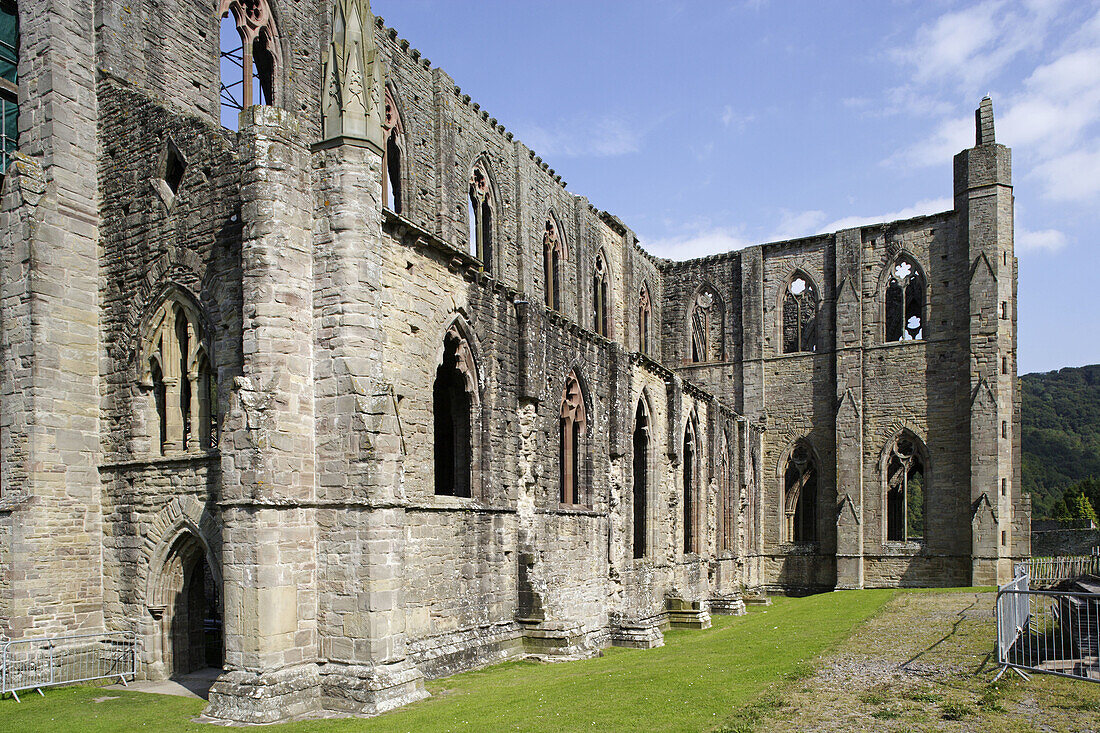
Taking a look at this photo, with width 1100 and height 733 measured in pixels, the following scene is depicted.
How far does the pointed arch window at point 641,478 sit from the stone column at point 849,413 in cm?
1138

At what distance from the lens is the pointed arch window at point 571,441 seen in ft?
57.9

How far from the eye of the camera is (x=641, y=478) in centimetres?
2134

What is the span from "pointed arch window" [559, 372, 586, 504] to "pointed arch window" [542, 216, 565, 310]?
877 cm

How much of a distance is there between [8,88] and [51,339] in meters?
4.48

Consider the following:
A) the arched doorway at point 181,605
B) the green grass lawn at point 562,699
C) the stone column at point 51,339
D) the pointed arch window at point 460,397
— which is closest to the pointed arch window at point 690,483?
the green grass lawn at point 562,699

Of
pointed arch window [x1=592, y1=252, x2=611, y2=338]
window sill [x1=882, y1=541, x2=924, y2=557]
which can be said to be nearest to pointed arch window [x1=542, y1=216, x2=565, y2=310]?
pointed arch window [x1=592, y1=252, x2=611, y2=338]

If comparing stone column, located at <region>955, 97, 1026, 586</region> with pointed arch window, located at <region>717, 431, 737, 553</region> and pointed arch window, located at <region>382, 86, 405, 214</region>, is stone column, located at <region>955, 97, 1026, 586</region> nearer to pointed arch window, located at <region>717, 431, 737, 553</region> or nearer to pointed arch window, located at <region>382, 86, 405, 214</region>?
pointed arch window, located at <region>717, 431, 737, 553</region>

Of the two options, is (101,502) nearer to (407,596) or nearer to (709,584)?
(407,596)

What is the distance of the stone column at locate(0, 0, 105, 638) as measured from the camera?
39.2 ft

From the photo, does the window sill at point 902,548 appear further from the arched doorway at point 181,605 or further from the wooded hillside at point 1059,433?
the wooded hillside at point 1059,433

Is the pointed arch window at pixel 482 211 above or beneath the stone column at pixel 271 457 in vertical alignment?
above

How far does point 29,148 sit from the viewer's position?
1293cm

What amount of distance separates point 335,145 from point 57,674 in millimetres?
8345

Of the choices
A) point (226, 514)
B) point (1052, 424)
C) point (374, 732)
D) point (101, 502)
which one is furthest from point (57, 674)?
point (1052, 424)
